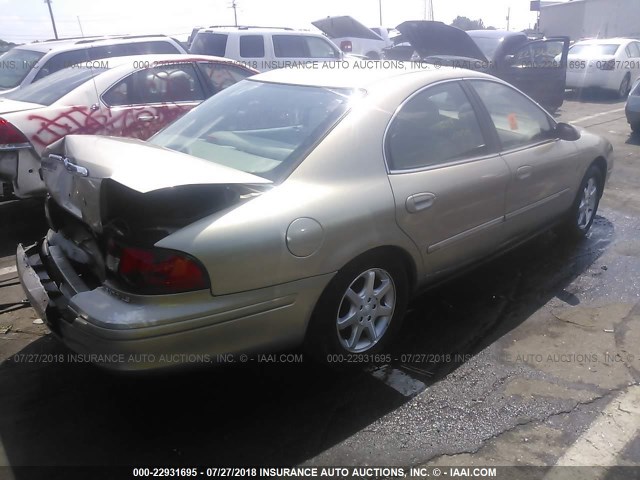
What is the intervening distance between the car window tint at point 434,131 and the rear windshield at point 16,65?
255 inches

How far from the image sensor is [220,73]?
6477 mm

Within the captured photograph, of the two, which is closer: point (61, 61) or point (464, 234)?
point (464, 234)

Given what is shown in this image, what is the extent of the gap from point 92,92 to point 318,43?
758 cm

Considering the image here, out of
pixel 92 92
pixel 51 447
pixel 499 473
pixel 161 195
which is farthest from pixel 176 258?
pixel 92 92

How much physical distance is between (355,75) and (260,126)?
27.1 inches

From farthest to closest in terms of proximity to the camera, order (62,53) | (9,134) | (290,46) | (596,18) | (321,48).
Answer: (596,18), (321,48), (290,46), (62,53), (9,134)

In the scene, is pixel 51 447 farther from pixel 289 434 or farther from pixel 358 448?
pixel 358 448

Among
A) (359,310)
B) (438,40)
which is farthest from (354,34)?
(359,310)

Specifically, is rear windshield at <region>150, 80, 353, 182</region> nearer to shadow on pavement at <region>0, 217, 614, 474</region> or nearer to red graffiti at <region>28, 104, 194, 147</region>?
shadow on pavement at <region>0, 217, 614, 474</region>

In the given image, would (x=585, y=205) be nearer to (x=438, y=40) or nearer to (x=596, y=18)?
(x=438, y=40)

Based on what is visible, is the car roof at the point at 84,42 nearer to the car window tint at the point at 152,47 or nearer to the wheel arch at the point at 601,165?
the car window tint at the point at 152,47

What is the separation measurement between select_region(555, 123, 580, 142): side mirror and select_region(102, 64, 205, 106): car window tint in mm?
3590

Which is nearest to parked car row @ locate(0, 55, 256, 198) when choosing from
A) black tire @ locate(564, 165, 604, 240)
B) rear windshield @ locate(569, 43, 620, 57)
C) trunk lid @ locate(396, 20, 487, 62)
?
black tire @ locate(564, 165, 604, 240)

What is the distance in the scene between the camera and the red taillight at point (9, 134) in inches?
188
